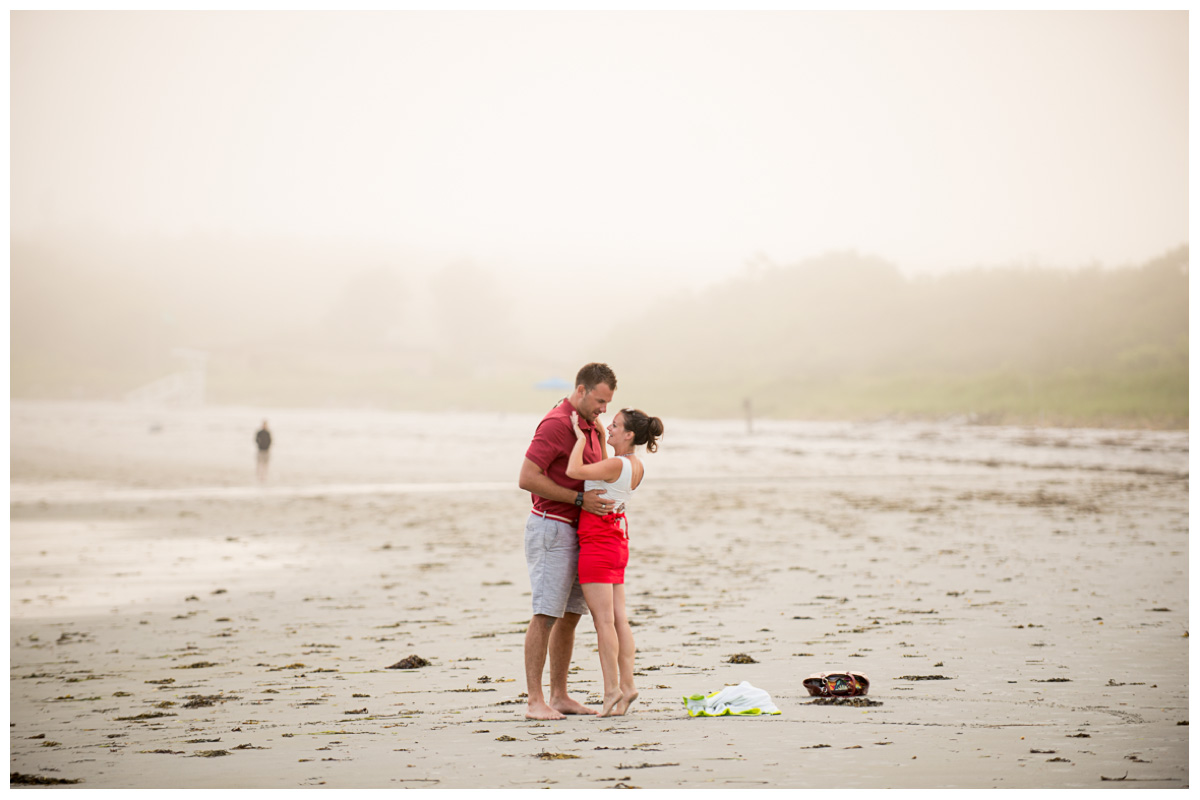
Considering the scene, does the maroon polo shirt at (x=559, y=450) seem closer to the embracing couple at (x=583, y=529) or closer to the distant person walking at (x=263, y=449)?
the embracing couple at (x=583, y=529)

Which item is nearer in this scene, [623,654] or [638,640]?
[623,654]

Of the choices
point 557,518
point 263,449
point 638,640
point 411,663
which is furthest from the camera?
point 263,449

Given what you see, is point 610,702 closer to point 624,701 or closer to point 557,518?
point 624,701

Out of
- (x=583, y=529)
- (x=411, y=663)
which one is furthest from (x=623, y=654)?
(x=411, y=663)

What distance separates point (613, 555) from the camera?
17.3 feet

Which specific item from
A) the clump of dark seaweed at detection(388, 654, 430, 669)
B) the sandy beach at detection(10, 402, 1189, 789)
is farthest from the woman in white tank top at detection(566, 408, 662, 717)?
the clump of dark seaweed at detection(388, 654, 430, 669)

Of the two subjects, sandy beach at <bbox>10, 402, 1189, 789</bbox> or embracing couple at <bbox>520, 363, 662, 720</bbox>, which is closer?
sandy beach at <bbox>10, 402, 1189, 789</bbox>

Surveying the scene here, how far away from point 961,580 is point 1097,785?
5.95 meters

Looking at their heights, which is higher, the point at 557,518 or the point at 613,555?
the point at 557,518

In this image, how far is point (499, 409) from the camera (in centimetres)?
8338

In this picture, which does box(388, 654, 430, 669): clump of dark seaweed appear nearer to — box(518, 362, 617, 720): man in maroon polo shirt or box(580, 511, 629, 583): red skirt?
box(518, 362, 617, 720): man in maroon polo shirt

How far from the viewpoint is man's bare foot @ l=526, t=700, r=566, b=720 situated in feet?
17.0

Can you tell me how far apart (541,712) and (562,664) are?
28 centimetres

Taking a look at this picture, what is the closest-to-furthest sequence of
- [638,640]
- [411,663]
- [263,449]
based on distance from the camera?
[411,663] < [638,640] < [263,449]
